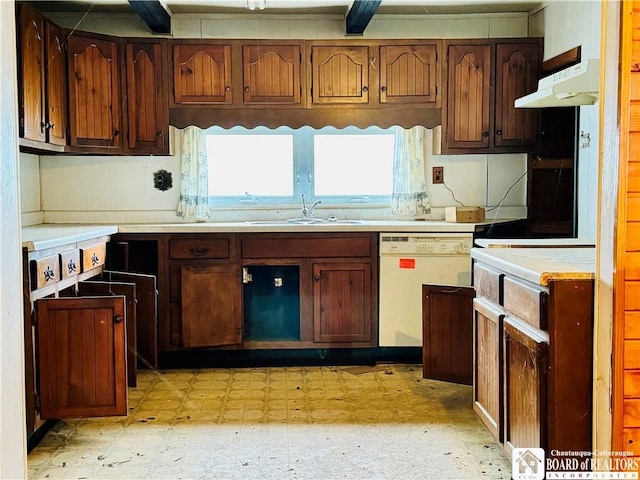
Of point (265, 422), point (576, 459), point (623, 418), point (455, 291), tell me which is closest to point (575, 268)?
point (623, 418)

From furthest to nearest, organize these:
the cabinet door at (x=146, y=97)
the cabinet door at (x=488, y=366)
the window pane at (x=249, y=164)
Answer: the window pane at (x=249, y=164)
the cabinet door at (x=146, y=97)
the cabinet door at (x=488, y=366)

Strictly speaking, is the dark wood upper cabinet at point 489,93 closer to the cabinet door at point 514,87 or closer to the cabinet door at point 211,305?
the cabinet door at point 514,87

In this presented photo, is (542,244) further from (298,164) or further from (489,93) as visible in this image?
(298,164)

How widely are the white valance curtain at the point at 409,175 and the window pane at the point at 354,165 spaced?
0.34 feet

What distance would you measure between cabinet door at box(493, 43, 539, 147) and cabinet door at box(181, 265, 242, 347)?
2010 mm

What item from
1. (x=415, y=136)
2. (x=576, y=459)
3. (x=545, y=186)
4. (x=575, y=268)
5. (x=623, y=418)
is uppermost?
(x=415, y=136)

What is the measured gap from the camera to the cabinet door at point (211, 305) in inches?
145

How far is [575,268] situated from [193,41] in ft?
9.51

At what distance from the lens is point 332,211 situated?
4305 mm

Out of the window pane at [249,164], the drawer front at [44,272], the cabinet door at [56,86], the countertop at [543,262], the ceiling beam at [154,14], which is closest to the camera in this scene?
the countertop at [543,262]

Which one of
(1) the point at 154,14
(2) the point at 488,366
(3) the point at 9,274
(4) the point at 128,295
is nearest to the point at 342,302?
(4) the point at 128,295

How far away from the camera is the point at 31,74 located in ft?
10.5

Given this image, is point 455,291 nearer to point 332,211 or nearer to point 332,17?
point 332,211

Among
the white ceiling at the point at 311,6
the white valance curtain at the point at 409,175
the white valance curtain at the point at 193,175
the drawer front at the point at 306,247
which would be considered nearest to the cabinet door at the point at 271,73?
the white ceiling at the point at 311,6
